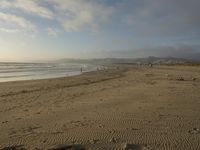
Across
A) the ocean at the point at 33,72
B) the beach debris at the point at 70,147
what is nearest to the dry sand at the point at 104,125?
the beach debris at the point at 70,147

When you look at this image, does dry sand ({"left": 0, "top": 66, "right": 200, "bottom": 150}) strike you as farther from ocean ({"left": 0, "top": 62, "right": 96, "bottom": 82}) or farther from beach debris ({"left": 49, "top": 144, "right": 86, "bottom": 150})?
ocean ({"left": 0, "top": 62, "right": 96, "bottom": 82})

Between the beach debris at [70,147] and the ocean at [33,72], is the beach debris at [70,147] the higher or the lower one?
the higher one

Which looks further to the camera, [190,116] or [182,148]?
[190,116]

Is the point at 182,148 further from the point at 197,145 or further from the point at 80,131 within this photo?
the point at 80,131

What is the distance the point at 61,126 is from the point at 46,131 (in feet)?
2.22

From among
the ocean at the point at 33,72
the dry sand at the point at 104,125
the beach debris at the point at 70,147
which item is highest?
the beach debris at the point at 70,147

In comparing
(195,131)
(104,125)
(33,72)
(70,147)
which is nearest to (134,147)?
(70,147)

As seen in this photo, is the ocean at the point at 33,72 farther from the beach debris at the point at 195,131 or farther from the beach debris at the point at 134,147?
the beach debris at the point at 134,147

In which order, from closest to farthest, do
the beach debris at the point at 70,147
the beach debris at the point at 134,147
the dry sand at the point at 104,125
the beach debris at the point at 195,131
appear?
the beach debris at the point at 134,147 → the beach debris at the point at 70,147 → the dry sand at the point at 104,125 → the beach debris at the point at 195,131

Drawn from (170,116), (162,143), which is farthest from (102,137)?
(170,116)

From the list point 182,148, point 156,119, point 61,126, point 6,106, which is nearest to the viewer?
point 182,148

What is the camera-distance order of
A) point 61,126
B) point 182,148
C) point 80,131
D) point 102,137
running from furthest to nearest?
point 61,126
point 80,131
point 102,137
point 182,148

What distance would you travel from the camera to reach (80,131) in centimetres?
793

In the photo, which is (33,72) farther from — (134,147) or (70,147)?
(134,147)
